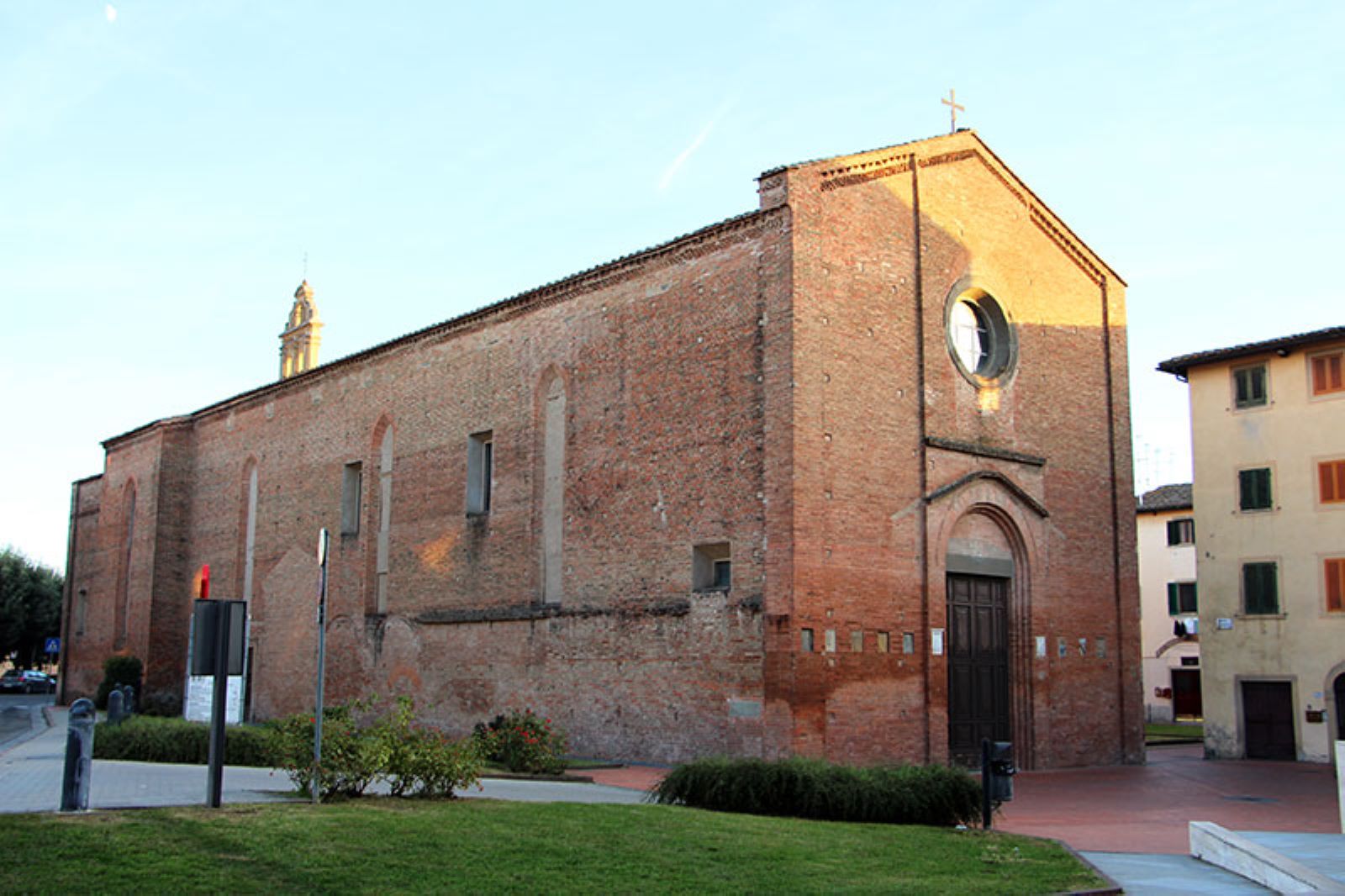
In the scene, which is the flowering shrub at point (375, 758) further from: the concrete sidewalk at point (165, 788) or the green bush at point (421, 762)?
the concrete sidewalk at point (165, 788)

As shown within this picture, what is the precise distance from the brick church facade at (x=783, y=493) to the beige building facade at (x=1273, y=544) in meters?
3.09

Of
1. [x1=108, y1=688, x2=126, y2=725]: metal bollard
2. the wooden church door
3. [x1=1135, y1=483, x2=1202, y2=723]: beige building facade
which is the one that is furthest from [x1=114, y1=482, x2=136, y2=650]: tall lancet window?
[x1=1135, y1=483, x2=1202, y2=723]: beige building facade

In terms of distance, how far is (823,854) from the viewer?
9.35m

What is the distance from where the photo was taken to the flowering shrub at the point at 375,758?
36.1ft

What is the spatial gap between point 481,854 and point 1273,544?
21813mm

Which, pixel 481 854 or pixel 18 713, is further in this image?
pixel 18 713

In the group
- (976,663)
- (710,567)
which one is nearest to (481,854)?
(710,567)

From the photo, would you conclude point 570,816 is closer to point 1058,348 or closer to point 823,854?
point 823,854

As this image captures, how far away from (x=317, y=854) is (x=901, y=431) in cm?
1389

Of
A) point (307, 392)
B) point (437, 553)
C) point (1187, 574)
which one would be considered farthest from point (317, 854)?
point (1187, 574)

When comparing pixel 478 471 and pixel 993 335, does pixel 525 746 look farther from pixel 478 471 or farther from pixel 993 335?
pixel 993 335

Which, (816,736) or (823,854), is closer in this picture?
(823,854)

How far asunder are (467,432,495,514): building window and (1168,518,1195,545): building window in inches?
913

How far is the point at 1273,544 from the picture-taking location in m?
25.3
